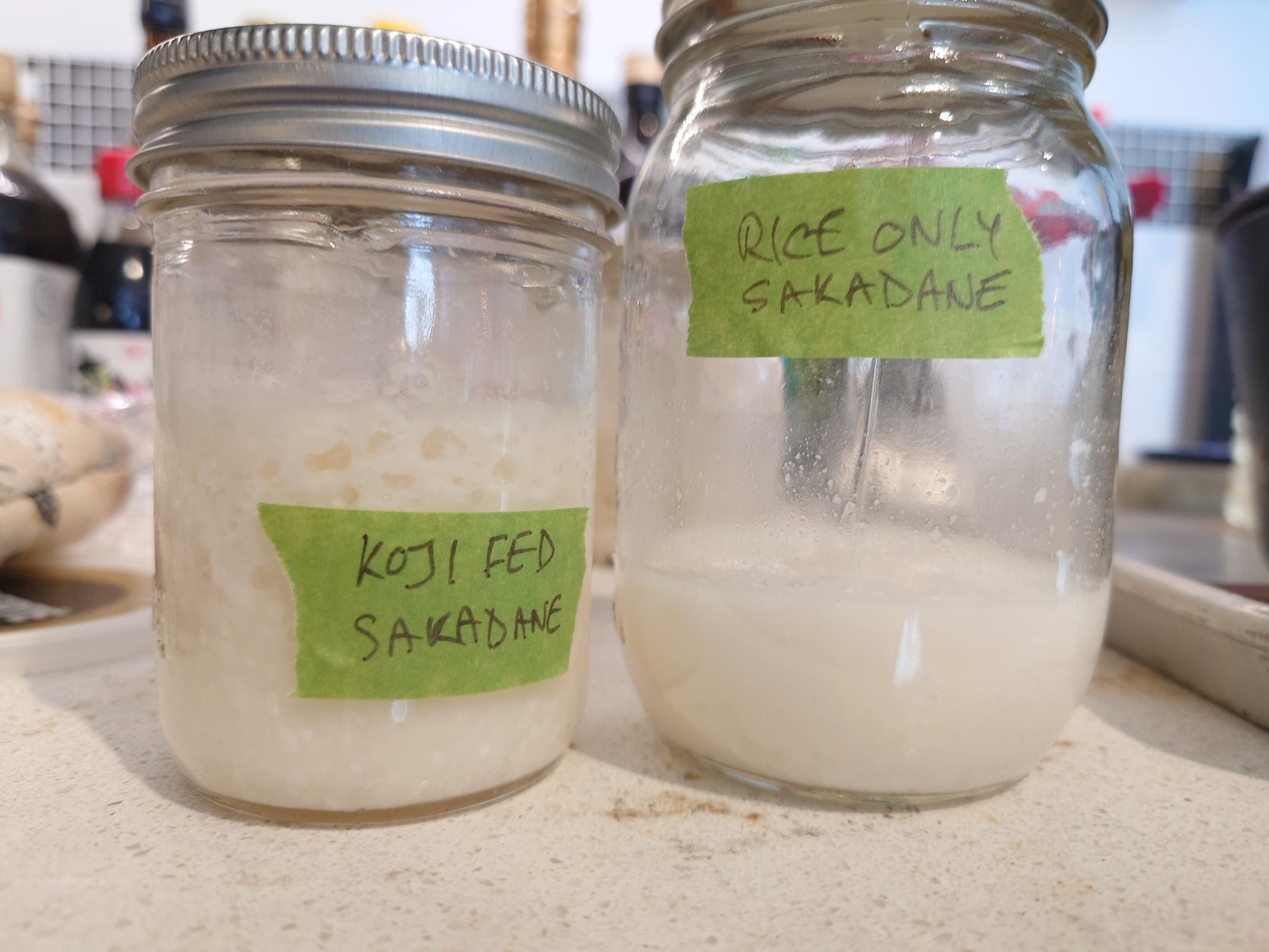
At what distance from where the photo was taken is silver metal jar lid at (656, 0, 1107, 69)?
32 cm

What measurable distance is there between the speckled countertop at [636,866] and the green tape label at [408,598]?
0.17ft

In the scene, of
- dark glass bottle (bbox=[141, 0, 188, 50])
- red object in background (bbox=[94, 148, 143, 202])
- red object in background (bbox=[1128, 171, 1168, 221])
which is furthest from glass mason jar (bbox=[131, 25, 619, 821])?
red object in background (bbox=[1128, 171, 1168, 221])

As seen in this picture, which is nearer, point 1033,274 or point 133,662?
point 1033,274

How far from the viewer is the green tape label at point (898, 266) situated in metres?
0.31

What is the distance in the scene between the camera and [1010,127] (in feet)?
1.10

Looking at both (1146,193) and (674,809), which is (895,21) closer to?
(674,809)

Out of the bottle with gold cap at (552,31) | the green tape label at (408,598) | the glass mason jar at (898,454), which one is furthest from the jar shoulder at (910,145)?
the bottle with gold cap at (552,31)

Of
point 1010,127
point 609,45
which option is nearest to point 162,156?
point 1010,127

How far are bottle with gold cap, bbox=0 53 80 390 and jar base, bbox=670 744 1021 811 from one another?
866mm

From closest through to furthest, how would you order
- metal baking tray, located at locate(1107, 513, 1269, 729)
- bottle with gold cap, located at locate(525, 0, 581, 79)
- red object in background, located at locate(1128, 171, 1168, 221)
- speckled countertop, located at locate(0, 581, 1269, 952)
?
speckled countertop, located at locate(0, 581, 1269, 952) < metal baking tray, located at locate(1107, 513, 1269, 729) < bottle with gold cap, located at locate(525, 0, 581, 79) < red object in background, located at locate(1128, 171, 1168, 221)

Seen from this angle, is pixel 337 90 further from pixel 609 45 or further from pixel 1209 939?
pixel 609 45

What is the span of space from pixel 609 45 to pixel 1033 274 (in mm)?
1041

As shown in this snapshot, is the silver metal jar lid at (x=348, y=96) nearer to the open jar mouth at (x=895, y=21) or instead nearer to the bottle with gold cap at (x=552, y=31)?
the open jar mouth at (x=895, y=21)

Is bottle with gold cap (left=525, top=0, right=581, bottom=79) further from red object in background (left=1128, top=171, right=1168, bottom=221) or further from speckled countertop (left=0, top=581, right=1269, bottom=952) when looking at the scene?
red object in background (left=1128, top=171, right=1168, bottom=221)
